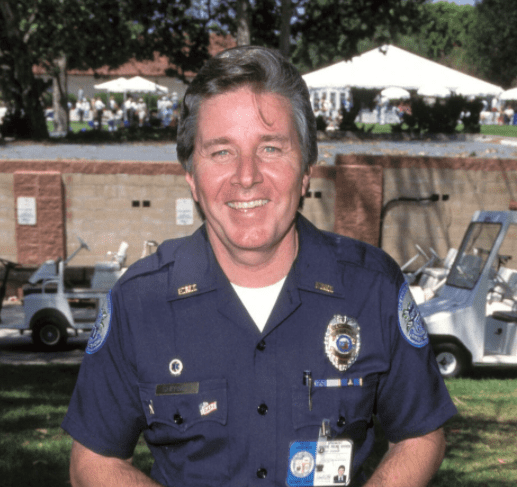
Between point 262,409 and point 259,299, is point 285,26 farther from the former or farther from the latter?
point 262,409

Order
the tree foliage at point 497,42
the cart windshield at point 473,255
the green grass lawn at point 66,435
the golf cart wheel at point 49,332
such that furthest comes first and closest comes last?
the tree foliage at point 497,42 < the golf cart wheel at point 49,332 < the cart windshield at point 473,255 < the green grass lawn at point 66,435

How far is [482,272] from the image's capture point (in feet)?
27.3

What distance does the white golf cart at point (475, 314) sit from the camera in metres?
8.22

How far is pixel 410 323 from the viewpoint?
7.14 ft

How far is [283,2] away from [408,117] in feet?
37.8

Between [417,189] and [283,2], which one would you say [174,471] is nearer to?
[417,189]

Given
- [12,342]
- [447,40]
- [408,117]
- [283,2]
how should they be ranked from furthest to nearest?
[447,40]
[408,117]
[283,2]
[12,342]

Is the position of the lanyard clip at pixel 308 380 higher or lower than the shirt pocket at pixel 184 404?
higher

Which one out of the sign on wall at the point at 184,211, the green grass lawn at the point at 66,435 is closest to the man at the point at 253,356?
the green grass lawn at the point at 66,435

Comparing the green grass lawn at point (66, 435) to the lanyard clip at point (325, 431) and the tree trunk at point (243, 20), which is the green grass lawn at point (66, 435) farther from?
the tree trunk at point (243, 20)

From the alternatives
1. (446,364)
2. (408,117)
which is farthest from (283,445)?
(408,117)

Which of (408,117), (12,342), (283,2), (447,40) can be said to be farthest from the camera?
(447,40)

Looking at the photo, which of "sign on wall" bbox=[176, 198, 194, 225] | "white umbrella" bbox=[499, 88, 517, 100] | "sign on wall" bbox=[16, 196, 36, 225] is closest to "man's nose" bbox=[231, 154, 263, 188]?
"sign on wall" bbox=[176, 198, 194, 225]

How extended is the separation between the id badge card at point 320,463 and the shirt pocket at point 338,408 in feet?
0.16
